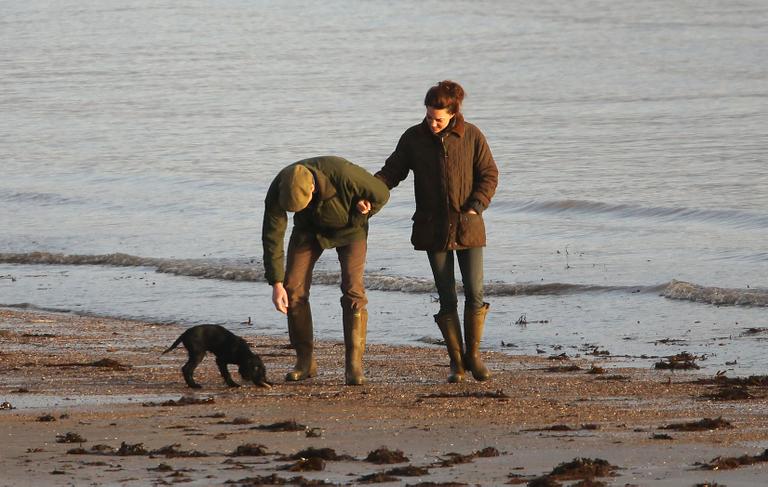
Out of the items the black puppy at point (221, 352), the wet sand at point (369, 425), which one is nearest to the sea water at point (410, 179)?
the wet sand at point (369, 425)

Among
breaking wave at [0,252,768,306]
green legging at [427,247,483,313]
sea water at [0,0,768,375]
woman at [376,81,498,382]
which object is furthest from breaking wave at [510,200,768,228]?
woman at [376,81,498,382]

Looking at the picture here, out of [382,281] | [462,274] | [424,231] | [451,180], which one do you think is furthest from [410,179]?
[451,180]

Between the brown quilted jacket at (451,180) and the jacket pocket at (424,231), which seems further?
the jacket pocket at (424,231)

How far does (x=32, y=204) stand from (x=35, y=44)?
32.6 m

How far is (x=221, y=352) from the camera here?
7199 mm

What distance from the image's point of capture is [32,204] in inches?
799

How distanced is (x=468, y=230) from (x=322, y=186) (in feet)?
2.78

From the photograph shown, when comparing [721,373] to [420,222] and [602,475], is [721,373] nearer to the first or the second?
[420,222]

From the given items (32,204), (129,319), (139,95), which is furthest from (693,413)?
(139,95)

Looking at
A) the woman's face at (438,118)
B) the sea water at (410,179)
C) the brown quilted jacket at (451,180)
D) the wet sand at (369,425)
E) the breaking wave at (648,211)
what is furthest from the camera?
the breaking wave at (648,211)

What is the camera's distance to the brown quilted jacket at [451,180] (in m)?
7.06

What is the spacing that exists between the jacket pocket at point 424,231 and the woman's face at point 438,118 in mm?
487

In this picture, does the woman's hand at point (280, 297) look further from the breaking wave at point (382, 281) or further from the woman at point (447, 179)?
the breaking wave at point (382, 281)

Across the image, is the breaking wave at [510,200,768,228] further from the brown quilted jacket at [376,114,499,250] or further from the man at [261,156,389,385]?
the man at [261,156,389,385]
